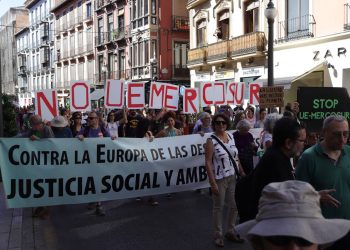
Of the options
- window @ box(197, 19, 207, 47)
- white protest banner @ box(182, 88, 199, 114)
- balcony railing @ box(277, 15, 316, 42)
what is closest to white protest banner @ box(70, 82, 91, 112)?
white protest banner @ box(182, 88, 199, 114)

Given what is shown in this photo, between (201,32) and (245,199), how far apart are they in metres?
24.1

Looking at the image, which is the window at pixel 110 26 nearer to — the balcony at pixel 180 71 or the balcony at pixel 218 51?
the balcony at pixel 180 71

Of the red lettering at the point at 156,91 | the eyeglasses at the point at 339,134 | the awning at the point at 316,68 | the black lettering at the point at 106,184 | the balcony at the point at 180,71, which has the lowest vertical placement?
the black lettering at the point at 106,184

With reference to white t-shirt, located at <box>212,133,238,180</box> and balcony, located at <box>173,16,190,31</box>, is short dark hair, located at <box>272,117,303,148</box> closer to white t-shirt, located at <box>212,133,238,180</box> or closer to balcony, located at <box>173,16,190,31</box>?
white t-shirt, located at <box>212,133,238,180</box>

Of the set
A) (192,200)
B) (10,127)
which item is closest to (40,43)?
(10,127)

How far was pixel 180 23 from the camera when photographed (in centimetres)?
3222

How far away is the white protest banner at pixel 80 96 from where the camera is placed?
8.88 meters

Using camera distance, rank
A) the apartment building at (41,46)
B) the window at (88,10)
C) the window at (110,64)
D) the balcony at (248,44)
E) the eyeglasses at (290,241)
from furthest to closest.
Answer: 1. the apartment building at (41,46)
2. the window at (88,10)
3. the window at (110,64)
4. the balcony at (248,44)
5. the eyeglasses at (290,241)

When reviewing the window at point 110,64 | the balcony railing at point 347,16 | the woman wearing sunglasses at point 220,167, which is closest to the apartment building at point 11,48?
the window at point 110,64

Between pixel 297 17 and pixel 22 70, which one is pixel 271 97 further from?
pixel 22 70

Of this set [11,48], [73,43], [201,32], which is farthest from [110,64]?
[11,48]

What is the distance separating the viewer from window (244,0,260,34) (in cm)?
2089

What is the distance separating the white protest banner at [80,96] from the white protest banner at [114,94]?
62cm

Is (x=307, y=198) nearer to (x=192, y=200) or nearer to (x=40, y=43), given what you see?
(x=192, y=200)
